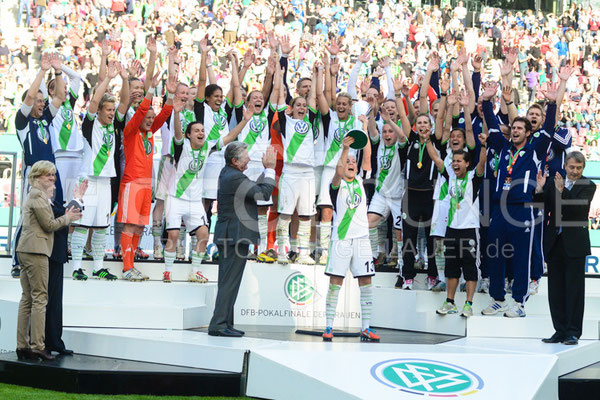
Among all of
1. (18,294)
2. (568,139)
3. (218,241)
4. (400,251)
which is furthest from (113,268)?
(568,139)

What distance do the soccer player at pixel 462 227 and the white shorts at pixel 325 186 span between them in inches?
51.7

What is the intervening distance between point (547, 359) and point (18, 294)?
5.09m

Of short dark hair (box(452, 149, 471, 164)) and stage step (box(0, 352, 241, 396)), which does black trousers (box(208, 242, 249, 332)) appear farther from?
short dark hair (box(452, 149, 471, 164))

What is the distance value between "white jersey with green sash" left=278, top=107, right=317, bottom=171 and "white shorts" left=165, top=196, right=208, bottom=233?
1.16 m

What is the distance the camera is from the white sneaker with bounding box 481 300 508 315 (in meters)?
7.83

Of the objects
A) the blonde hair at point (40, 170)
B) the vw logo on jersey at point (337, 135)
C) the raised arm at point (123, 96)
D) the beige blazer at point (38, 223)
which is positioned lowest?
the beige blazer at point (38, 223)

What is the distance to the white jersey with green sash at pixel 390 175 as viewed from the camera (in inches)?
347

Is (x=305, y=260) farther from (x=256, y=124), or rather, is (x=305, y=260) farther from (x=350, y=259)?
(x=256, y=124)

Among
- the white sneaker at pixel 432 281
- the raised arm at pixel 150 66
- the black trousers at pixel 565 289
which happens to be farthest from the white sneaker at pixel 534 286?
the raised arm at pixel 150 66

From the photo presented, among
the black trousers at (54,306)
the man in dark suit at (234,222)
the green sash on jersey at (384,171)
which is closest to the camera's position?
the black trousers at (54,306)

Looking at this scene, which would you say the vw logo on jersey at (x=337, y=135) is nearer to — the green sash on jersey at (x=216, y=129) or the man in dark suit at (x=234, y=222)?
the green sash on jersey at (x=216, y=129)

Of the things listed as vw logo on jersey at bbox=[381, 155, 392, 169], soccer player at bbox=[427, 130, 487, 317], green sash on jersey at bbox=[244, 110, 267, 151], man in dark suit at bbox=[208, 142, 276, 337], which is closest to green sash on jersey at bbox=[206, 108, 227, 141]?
green sash on jersey at bbox=[244, 110, 267, 151]

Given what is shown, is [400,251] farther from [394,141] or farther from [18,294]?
[18,294]

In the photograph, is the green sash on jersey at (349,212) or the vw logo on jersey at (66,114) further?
the vw logo on jersey at (66,114)
